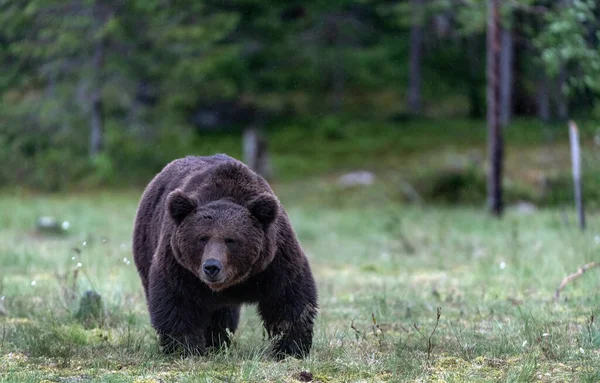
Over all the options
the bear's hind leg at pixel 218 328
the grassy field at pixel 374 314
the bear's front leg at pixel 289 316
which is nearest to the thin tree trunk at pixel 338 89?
the grassy field at pixel 374 314

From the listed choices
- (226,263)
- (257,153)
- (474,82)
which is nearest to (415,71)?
(474,82)

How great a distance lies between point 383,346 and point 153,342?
1.86 metres

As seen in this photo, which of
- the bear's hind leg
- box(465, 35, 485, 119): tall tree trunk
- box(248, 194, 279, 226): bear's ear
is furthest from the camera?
box(465, 35, 485, 119): tall tree trunk

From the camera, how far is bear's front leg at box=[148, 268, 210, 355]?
Result: 6914mm

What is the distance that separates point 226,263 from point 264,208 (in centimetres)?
52

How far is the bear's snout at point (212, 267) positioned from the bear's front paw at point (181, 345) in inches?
29.6

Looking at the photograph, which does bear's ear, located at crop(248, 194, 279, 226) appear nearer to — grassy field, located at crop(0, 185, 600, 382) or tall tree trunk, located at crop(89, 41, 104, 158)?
grassy field, located at crop(0, 185, 600, 382)

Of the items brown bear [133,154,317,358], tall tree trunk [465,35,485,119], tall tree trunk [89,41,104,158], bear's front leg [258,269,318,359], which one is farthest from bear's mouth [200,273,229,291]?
tall tree trunk [465,35,485,119]

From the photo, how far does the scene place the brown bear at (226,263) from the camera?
6641mm

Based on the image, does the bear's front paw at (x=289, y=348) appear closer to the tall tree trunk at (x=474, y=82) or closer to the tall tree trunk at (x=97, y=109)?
the tall tree trunk at (x=97, y=109)

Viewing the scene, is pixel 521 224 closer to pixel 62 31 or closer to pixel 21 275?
pixel 21 275

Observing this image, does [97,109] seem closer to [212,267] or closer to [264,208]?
[264,208]

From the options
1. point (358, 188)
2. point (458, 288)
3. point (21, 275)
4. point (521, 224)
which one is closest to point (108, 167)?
point (358, 188)

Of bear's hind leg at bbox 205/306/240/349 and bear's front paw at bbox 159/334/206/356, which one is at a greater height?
bear's front paw at bbox 159/334/206/356
